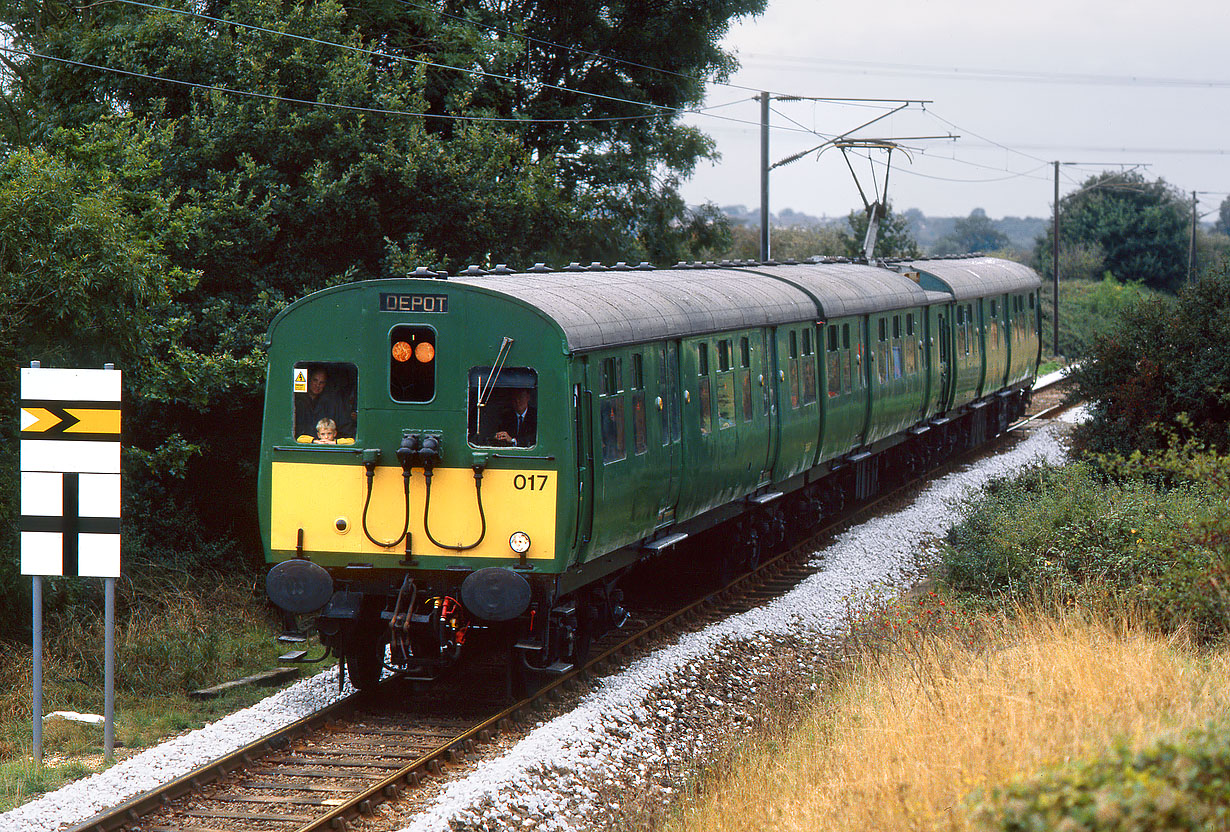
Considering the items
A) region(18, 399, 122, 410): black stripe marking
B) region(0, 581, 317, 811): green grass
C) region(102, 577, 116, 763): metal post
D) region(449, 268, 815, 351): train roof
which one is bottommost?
region(0, 581, 317, 811): green grass

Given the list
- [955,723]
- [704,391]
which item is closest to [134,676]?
[704,391]

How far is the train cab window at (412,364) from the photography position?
417 inches

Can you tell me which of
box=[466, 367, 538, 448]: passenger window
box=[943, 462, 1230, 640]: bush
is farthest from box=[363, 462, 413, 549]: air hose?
box=[943, 462, 1230, 640]: bush

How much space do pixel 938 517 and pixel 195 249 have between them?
1098 cm

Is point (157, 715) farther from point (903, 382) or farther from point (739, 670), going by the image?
point (903, 382)

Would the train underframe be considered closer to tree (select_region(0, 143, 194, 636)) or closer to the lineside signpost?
the lineside signpost

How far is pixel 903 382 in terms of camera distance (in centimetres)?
2103

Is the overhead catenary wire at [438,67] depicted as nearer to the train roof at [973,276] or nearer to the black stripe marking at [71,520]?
the train roof at [973,276]

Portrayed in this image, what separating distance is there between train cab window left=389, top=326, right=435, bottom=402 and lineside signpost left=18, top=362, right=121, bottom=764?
2.00 metres

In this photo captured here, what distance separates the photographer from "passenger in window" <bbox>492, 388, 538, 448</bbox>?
34.3 ft

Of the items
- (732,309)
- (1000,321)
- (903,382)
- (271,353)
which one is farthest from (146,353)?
(1000,321)

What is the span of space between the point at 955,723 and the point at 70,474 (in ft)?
21.0

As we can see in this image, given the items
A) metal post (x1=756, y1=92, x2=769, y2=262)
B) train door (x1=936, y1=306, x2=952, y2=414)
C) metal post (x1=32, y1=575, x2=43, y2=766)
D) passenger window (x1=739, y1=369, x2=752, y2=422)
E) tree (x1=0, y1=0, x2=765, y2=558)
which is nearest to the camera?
metal post (x1=32, y1=575, x2=43, y2=766)

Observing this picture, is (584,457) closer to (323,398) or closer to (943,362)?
(323,398)
